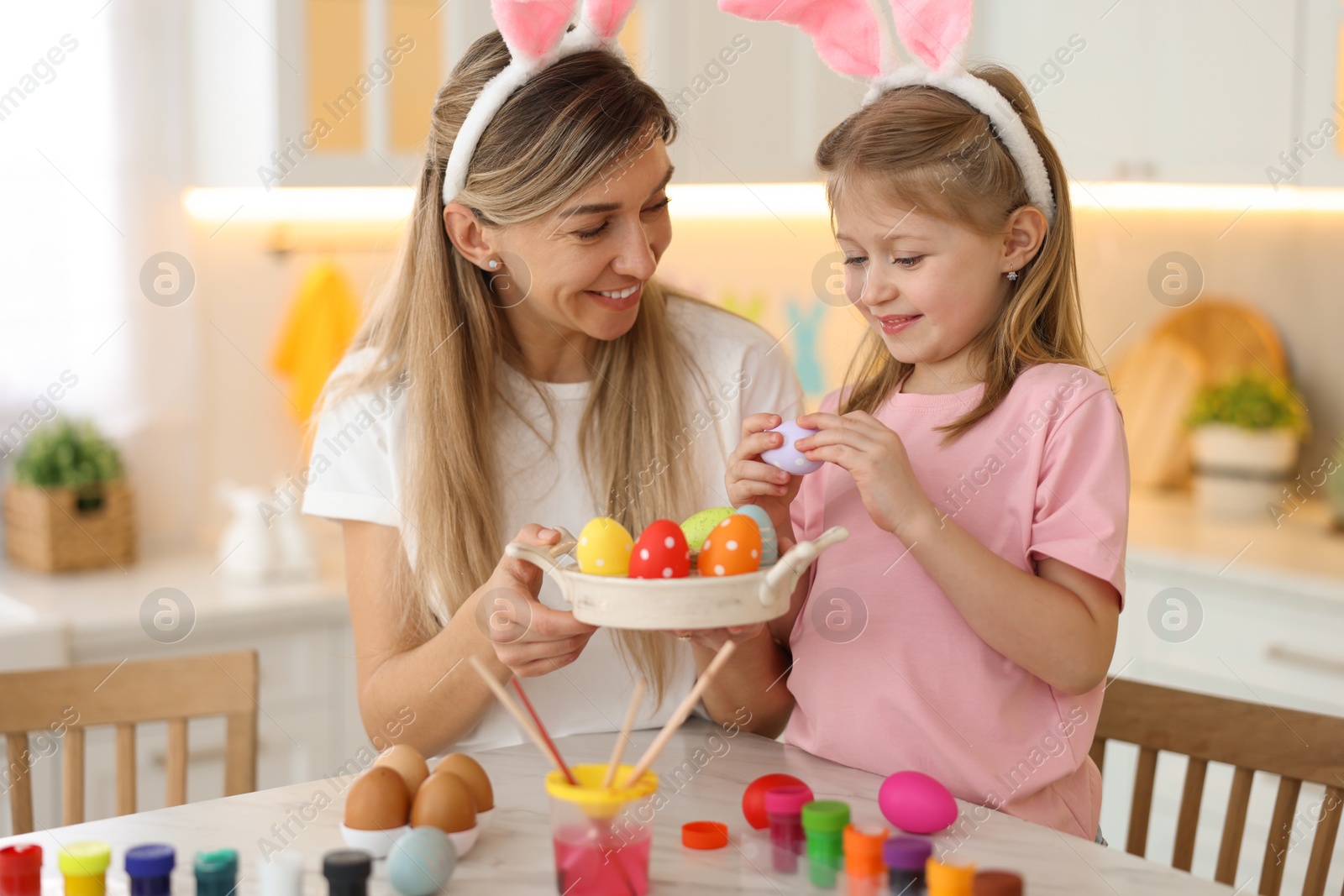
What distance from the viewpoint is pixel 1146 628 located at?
263 cm

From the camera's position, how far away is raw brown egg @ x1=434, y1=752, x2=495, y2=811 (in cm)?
107

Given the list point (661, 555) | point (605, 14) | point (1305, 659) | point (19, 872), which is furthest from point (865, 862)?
point (1305, 659)

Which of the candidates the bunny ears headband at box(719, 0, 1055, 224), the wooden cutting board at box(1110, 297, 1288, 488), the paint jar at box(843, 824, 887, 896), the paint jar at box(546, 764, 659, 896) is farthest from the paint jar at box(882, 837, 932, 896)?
the wooden cutting board at box(1110, 297, 1288, 488)

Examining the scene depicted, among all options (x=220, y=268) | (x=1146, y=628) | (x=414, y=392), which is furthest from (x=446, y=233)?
(x=1146, y=628)

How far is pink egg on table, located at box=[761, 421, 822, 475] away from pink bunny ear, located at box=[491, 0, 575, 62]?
52cm

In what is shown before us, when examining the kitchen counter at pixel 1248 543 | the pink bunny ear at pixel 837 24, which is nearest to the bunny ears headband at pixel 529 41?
the pink bunny ear at pixel 837 24

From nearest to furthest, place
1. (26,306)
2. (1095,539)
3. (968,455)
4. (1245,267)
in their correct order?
(1095,539), (968,455), (26,306), (1245,267)

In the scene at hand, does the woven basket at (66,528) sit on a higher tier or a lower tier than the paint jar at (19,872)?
lower

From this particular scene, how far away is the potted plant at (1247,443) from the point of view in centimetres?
279

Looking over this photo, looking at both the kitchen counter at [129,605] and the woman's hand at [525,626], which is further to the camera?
the kitchen counter at [129,605]

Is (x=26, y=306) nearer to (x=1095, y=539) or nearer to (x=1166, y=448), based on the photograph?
(x=1095, y=539)

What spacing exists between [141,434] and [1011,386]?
1.96 meters

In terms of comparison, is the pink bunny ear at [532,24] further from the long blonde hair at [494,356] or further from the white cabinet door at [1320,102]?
the white cabinet door at [1320,102]

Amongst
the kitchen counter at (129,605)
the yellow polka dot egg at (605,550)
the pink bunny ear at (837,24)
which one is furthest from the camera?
the kitchen counter at (129,605)
